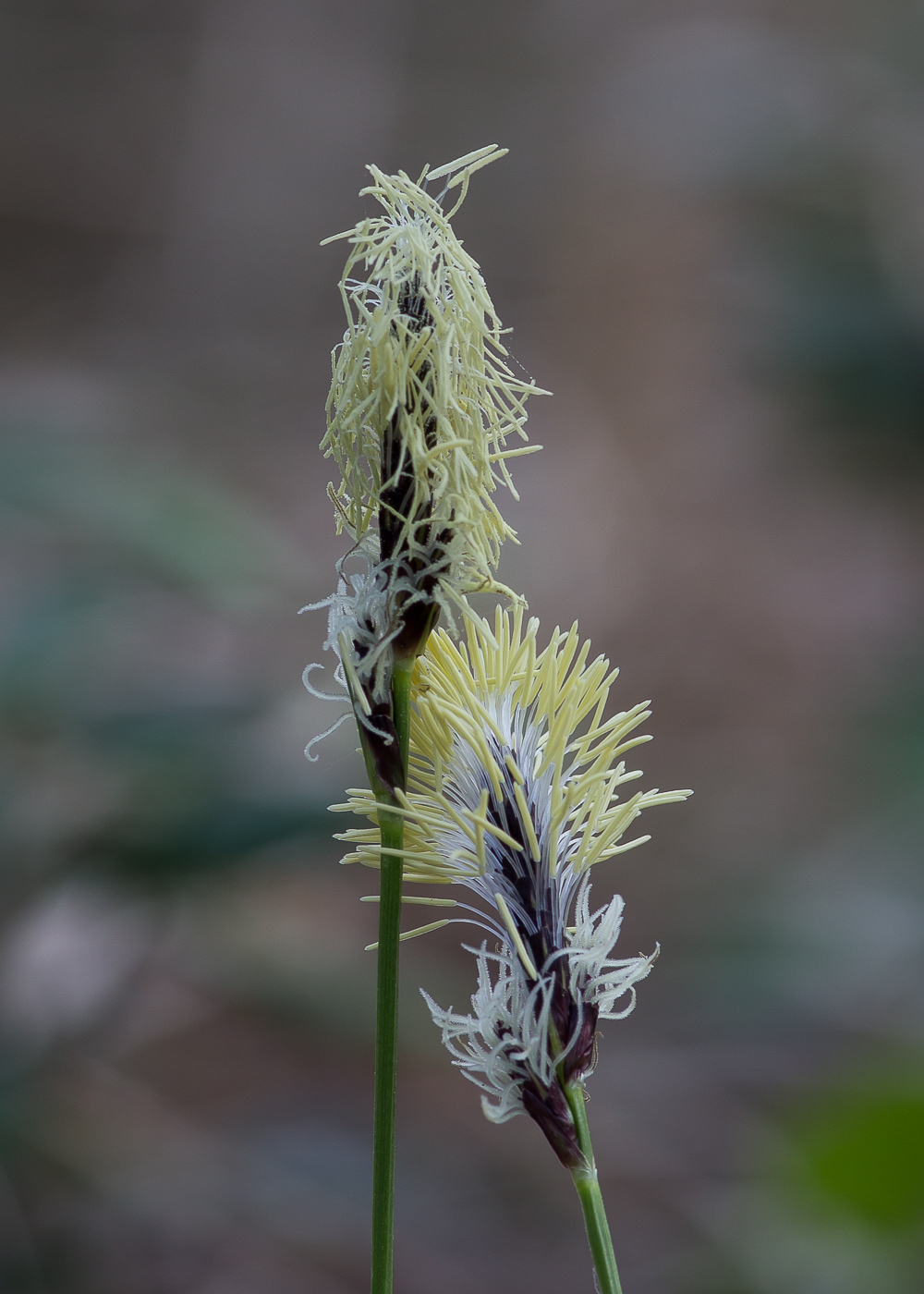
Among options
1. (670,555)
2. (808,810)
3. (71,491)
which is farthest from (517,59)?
(71,491)

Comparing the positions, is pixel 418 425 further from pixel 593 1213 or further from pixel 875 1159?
pixel 875 1159

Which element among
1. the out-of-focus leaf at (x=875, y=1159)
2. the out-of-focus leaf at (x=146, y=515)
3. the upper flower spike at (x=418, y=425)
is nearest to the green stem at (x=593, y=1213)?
the upper flower spike at (x=418, y=425)

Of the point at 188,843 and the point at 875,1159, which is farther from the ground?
the point at 188,843

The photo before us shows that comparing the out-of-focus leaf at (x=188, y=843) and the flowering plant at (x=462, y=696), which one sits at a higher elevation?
the out-of-focus leaf at (x=188, y=843)

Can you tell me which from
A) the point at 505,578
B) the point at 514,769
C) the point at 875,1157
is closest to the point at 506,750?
the point at 514,769

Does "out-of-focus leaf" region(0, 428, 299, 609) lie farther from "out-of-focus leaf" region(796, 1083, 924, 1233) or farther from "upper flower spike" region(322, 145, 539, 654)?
"upper flower spike" region(322, 145, 539, 654)

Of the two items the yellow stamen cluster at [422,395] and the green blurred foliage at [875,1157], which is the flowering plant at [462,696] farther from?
the green blurred foliage at [875,1157]

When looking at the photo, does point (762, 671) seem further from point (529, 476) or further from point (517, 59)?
point (517, 59)
